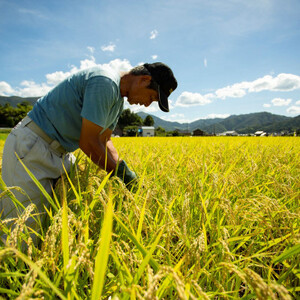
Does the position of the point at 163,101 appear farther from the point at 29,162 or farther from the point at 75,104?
the point at 29,162

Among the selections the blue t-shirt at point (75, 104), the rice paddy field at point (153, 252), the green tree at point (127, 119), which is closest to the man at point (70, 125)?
the blue t-shirt at point (75, 104)

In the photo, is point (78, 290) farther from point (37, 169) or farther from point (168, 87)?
point (168, 87)

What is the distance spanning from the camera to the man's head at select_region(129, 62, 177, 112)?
7.09ft

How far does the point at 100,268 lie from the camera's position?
0.45 meters

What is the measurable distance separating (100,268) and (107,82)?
1.61 m

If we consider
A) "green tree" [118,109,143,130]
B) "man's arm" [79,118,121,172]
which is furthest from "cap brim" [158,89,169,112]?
"green tree" [118,109,143,130]

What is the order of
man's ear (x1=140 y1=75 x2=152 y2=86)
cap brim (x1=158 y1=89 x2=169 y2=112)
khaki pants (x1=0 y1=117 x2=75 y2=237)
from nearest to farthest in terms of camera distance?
khaki pants (x1=0 y1=117 x2=75 y2=237)
man's ear (x1=140 y1=75 x2=152 y2=86)
cap brim (x1=158 y1=89 x2=169 y2=112)

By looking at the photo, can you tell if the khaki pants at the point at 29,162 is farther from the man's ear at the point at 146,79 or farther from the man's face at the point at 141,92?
the man's ear at the point at 146,79

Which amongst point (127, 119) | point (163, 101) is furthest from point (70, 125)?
point (127, 119)

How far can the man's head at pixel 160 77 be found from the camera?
2160 mm

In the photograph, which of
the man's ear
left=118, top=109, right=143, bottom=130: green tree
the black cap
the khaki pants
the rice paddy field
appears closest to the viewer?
the rice paddy field

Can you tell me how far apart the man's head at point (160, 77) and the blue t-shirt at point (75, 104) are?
1.04 feet

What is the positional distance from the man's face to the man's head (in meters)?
0.04

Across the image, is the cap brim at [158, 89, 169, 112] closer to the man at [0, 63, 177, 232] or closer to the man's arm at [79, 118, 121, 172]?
the man at [0, 63, 177, 232]
